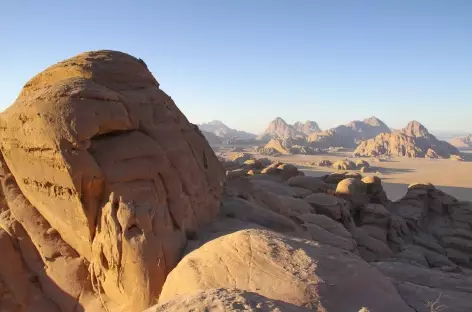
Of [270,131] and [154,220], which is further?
[270,131]

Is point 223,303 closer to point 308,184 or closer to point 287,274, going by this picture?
point 287,274

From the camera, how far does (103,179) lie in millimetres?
5461

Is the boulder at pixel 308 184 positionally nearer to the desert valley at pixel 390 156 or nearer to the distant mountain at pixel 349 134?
the desert valley at pixel 390 156

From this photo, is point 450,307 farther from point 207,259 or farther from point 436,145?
point 436,145

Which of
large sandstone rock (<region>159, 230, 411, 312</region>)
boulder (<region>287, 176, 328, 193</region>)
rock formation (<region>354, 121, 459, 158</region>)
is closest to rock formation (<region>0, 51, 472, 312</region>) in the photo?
large sandstone rock (<region>159, 230, 411, 312</region>)

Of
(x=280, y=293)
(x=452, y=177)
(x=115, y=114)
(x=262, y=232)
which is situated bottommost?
(x=452, y=177)

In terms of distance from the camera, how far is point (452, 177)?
4025 centimetres

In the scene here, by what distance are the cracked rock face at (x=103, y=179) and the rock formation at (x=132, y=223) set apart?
0.07 ft

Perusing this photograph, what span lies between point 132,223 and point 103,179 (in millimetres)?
900

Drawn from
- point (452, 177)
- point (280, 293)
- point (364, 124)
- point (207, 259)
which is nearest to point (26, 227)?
point (207, 259)

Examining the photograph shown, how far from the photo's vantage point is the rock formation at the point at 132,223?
4457 mm

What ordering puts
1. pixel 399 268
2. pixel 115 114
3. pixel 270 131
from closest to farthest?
pixel 115 114
pixel 399 268
pixel 270 131

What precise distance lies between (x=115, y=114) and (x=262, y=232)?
3145 mm

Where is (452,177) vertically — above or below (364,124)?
below
